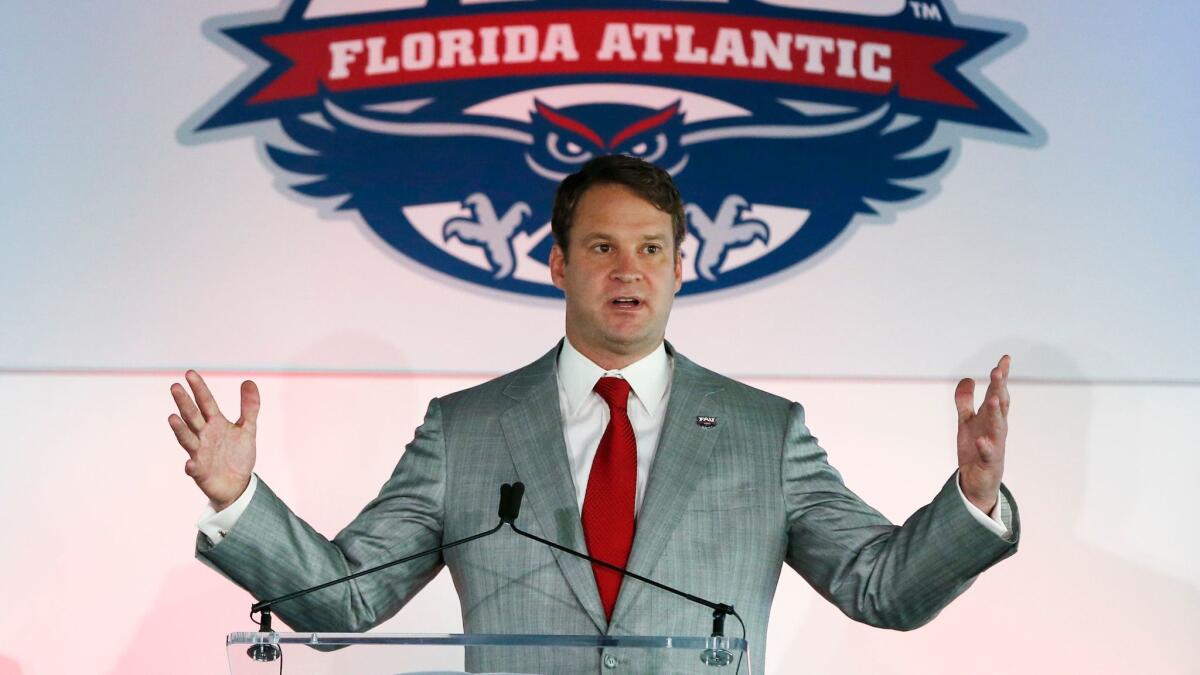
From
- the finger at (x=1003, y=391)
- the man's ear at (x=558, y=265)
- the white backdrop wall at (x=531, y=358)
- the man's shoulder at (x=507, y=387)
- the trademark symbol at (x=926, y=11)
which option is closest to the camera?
the finger at (x=1003, y=391)

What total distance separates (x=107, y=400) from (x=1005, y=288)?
2244 millimetres

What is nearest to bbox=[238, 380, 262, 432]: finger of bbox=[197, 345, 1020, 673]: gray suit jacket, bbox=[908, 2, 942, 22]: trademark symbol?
bbox=[197, 345, 1020, 673]: gray suit jacket

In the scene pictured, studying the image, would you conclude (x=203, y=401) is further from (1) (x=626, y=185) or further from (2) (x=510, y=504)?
(1) (x=626, y=185)

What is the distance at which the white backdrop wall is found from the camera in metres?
3.49

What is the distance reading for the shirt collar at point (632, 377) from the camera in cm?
259

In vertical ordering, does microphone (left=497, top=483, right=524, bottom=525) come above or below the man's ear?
below

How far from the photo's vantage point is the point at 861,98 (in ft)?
11.9

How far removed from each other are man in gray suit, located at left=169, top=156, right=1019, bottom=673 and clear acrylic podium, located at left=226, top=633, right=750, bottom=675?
380 millimetres

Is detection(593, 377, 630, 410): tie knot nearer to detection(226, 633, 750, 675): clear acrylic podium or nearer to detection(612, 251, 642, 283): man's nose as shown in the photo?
detection(612, 251, 642, 283): man's nose

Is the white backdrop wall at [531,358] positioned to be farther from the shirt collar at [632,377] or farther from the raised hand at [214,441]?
the raised hand at [214,441]

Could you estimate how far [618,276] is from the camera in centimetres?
257

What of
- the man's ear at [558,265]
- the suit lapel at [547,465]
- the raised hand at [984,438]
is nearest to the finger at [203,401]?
the suit lapel at [547,465]

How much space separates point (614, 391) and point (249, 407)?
2.24 feet

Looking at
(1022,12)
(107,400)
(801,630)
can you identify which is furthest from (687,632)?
(1022,12)
